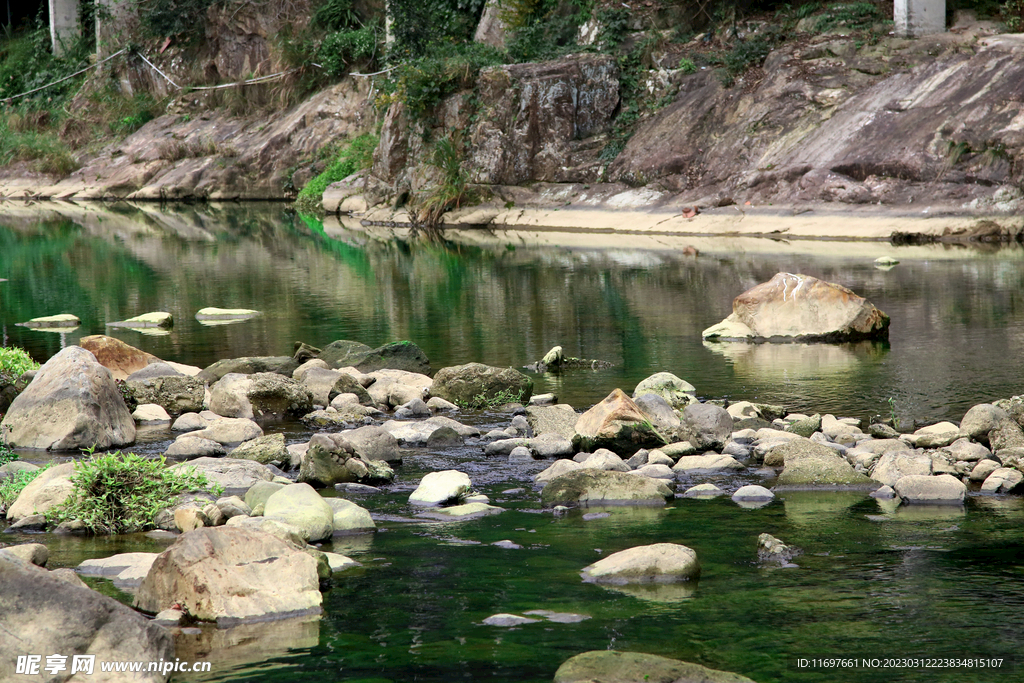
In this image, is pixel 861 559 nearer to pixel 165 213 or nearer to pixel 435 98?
pixel 435 98

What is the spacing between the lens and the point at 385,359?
10758mm

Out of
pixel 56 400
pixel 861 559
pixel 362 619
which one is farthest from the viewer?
pixel 56 400

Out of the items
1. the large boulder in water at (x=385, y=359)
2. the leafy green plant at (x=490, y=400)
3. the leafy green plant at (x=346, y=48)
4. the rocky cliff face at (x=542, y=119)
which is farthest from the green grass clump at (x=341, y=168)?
→ the leafy green plant at (x=490, y=400)

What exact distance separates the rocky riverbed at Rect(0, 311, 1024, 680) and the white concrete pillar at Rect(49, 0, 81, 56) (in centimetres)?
4457

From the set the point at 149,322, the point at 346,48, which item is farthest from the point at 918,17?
the point at 346,48

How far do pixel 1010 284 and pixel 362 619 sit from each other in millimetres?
13008

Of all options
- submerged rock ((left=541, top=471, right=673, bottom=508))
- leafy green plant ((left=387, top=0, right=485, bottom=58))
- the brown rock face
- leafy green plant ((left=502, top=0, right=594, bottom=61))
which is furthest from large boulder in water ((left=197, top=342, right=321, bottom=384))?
leafy green plant ((left=387, top=0, right=485, bottom=58))

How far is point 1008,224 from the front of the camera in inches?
826

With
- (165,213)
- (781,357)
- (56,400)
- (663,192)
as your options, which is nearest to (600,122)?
(663,192)

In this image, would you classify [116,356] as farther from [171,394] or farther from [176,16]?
[176,16]

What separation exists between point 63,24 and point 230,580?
50533mm

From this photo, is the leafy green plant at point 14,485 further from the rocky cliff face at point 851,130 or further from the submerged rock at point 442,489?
the rocky cliff face at point 851,130

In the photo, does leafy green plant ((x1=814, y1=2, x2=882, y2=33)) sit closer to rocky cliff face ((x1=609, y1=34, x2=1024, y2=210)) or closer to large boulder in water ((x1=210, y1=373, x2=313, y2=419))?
rocky cliff face ((x1=609, y1=34, x2=1024, y2=210))

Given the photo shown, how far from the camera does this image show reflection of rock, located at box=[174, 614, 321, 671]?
4316 mm
